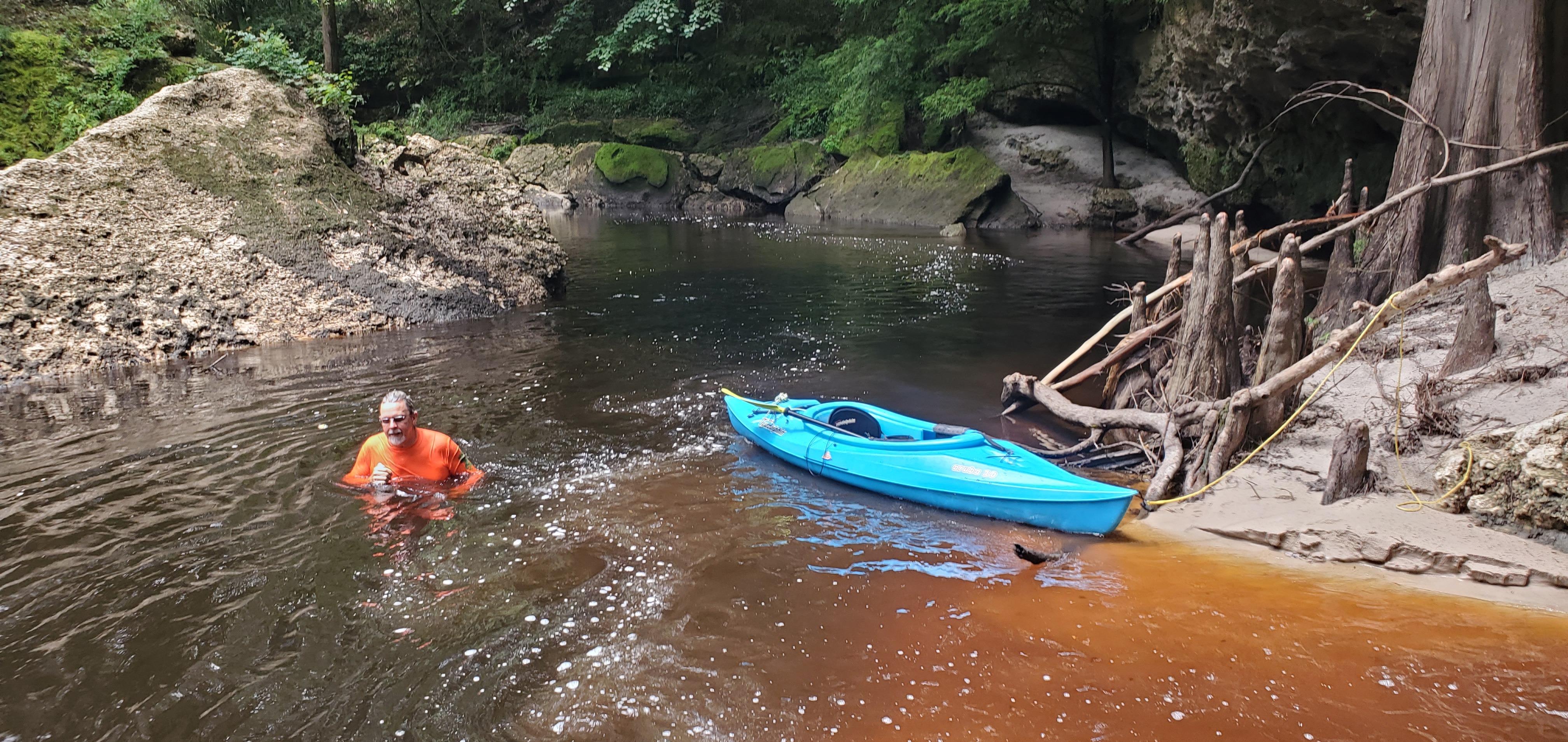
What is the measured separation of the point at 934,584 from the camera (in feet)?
16.3

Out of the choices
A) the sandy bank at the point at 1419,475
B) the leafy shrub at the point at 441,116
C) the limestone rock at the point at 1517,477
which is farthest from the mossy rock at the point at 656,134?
the limestone rock at the point at 1517,477

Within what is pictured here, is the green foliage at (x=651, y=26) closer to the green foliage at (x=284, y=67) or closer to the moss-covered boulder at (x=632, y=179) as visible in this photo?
the moss-covered boulder at (x=632, y=179)

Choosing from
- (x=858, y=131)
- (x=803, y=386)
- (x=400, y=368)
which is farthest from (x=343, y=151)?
(x=858, y=131)

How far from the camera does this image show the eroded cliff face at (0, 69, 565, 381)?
30.7 ft

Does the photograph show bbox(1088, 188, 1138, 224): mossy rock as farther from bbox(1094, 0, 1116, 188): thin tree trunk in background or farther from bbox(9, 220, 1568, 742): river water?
bbox(9, 220, 1568, 742): river water

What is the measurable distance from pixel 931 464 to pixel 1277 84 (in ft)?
36.3

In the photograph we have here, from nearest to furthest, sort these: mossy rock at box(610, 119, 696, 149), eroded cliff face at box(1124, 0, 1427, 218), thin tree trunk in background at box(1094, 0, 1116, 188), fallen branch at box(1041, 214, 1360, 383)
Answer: fallen branch at box(1041, 214, 1360, 383) → eroded cliff face at box(1124, 0, 1427, 218) → thin tree trunk in background at box(1094, 0, 1116, 188) → mossy rock at box(610, 119, 696, 149)

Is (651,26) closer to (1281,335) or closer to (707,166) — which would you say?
(707,166)

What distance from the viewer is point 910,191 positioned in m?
25.3

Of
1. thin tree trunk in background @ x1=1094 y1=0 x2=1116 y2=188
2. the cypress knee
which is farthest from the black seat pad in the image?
thin tree trunk in background @ x1=1094 y1=0 x2=1116 y2=188

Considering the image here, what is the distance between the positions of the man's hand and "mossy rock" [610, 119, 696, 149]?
89.6ft

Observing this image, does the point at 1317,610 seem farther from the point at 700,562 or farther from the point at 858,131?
the point at 858,131

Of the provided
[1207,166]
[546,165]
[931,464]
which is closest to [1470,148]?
[931,464]

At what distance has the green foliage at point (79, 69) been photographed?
10820 millimetres
